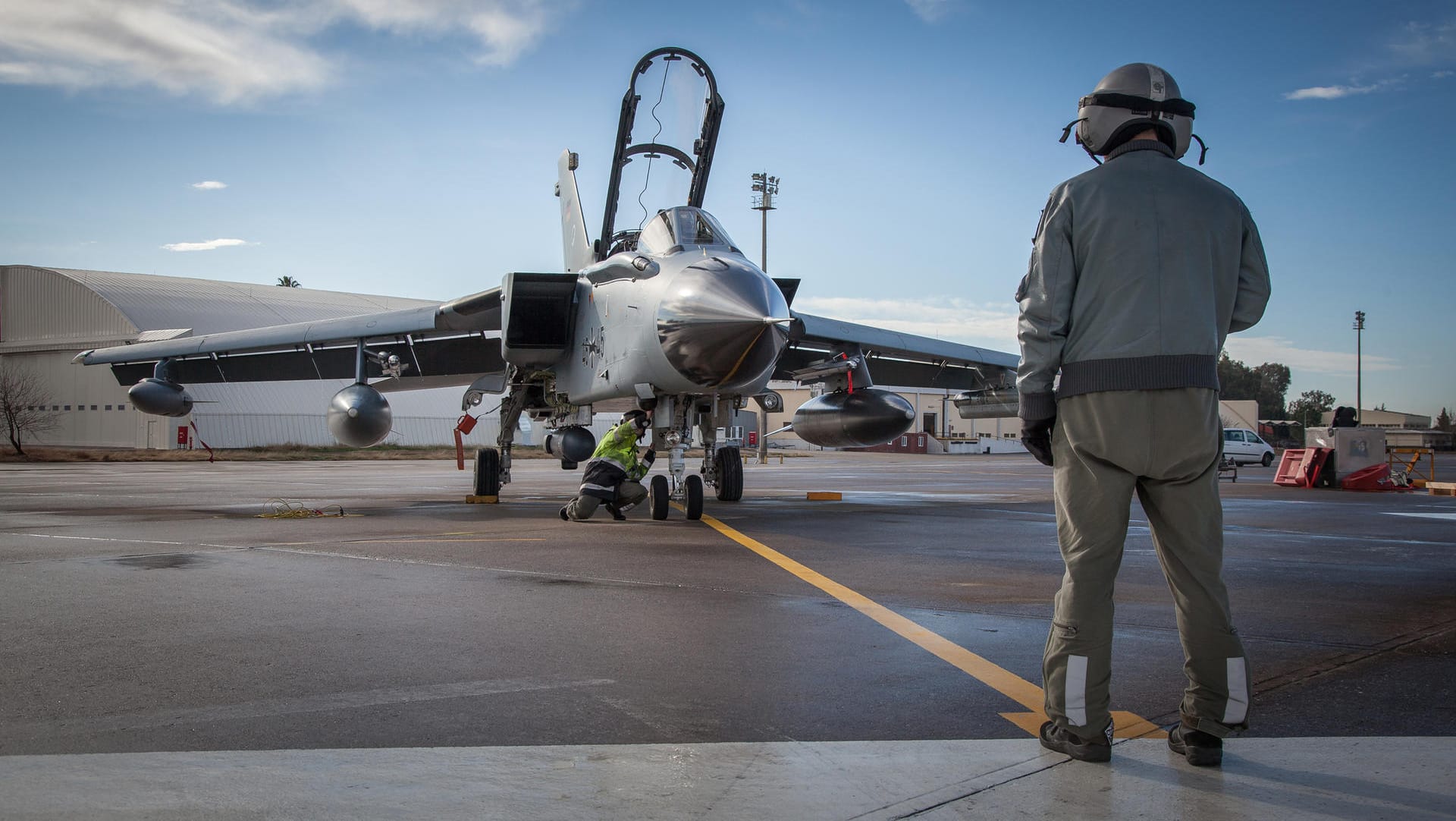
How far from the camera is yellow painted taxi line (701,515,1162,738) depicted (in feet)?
10.8

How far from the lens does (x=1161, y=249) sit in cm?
314

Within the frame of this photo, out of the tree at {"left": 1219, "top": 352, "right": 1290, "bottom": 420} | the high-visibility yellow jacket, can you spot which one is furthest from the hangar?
the tree at {"left": 1219, "top": 352, "right": 1290, "bottom": 420}

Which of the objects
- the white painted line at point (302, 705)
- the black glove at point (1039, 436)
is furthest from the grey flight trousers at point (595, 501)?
the black glove at point (1039, 436)

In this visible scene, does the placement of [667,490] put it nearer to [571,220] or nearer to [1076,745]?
[571,220]

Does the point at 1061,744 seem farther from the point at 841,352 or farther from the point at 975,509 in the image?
the point at 841,352

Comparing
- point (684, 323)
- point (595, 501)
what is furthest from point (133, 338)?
point (684, 323)

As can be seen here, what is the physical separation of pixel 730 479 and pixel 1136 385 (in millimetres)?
11317

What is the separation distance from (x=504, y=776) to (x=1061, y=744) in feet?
5.17

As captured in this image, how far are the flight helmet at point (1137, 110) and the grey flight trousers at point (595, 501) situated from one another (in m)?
8.26

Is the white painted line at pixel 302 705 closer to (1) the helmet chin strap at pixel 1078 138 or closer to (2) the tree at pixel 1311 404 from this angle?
(1) the helmet chin strap at pixel 1078 138

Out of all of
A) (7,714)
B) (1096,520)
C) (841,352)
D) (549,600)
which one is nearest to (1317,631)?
(1096,520)

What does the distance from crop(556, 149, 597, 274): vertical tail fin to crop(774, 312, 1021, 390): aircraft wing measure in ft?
11.5

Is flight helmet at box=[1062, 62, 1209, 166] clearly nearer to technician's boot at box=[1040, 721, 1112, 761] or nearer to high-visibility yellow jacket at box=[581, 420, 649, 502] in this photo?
technician's boot at box=[1040, 721, 1112, 761]

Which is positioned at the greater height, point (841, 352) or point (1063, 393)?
point (841, 352)
